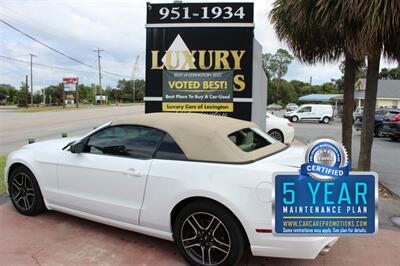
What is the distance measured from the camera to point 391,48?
7090 mm

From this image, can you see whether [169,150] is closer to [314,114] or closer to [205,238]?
[205,238]

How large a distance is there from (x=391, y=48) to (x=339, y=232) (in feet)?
17.4

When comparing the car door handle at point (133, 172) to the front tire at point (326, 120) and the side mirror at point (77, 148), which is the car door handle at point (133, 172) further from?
the front tire at point (326, 120)

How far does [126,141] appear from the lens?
438 centimetres

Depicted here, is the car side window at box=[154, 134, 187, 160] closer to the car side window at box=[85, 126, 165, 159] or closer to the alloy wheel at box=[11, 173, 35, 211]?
the car side window at box=[85, 126, 165, 159]

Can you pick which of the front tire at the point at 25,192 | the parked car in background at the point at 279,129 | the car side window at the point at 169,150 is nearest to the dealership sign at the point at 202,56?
the front tire at the point at 25,192

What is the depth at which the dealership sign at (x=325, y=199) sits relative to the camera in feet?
9.61

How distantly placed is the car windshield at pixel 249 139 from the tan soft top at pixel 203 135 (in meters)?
0.06

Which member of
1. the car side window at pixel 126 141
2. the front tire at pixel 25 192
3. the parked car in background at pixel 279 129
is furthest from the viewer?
the parked car in background at pixel 279 129

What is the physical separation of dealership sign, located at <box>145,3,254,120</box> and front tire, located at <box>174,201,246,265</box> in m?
4.62

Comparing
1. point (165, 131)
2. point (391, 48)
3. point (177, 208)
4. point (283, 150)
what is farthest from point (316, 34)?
point (177, 208)

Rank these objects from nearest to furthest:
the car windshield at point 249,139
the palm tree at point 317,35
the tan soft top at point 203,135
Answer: the tan soft top at point 203,135
the car windshield at point 249,139
the palm tree at point 317,35

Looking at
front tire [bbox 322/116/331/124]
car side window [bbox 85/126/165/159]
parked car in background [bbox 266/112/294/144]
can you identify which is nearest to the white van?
front tire [bbox 322/116/331/124]

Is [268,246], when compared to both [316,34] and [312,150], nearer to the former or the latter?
[312,150]
